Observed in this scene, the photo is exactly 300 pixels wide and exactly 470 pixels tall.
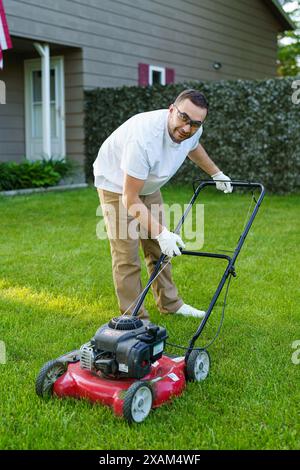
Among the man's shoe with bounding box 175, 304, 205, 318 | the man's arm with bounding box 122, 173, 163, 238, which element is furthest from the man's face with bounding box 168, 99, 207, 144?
the man's shoe with bounding box 175, 304, 205, 318

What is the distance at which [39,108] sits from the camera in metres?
11.8

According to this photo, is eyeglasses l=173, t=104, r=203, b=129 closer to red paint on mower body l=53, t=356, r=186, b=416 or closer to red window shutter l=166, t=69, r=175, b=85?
red paint on mower body l=53, t=356, r=186, b=416

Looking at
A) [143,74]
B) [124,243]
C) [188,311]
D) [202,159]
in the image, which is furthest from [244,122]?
[124,243]

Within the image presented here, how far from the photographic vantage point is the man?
9.95ft

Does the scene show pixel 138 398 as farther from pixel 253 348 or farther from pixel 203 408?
pixel 253 348

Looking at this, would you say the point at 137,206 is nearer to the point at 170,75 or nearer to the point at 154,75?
the point at 154,75

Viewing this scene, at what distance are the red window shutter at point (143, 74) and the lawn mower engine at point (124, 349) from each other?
10.3 meters

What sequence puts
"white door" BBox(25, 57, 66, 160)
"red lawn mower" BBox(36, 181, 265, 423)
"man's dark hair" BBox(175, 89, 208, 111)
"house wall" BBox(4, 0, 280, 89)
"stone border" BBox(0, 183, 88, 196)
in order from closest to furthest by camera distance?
"red lawn mower" BBox(36, 181, 265, 423) → "man's dark hair" BBox(175, 89, 208, 111) → "stone border" BBox(0, 183, 88, 196) → "house wall" BBox(4, 0, 280, 89) → "white door" BBox(25, 57, 66, 160)

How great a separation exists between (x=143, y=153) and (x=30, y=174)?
733cm

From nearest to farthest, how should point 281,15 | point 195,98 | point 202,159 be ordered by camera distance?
point 195,98 → point 202,159 → point 281,15

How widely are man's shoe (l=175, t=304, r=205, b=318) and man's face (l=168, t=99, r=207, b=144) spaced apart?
1.29m

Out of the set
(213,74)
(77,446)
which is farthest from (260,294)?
(213,74)

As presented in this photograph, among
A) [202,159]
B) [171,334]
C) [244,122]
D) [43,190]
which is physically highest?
[244,122]

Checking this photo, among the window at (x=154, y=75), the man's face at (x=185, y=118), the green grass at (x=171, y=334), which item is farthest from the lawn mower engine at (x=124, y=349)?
the window at (x=154, y=75)
